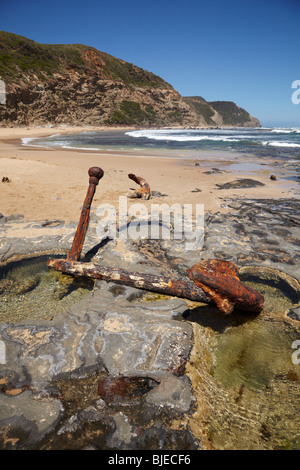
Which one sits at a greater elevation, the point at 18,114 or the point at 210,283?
the point at 18,114

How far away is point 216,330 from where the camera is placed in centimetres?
237

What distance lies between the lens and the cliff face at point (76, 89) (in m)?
38.2

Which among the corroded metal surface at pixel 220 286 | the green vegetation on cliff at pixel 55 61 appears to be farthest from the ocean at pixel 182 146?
the green vegetation on cliff at pixel 55 61

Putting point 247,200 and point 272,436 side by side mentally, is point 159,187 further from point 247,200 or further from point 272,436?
point 272,436

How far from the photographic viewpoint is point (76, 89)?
49.8 m

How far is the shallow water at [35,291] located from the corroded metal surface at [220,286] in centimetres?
134

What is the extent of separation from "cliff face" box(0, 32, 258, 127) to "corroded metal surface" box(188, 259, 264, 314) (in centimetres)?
3941

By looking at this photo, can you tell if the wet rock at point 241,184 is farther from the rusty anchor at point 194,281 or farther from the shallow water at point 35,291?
the shallow water at point 35,291

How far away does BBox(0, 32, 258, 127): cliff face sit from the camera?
125ft

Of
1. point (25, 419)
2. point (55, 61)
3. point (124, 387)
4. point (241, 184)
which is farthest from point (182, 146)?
→ point (55, 61)

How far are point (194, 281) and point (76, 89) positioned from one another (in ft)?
188

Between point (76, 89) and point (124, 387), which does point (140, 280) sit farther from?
point (76, 89)
